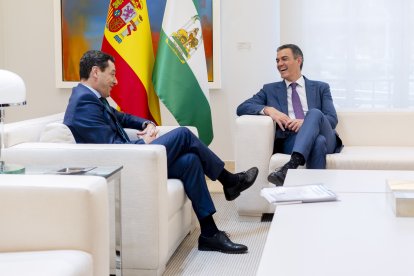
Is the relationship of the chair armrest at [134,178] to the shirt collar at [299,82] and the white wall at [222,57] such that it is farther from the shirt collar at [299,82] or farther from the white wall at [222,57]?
the white wall at [222,57]

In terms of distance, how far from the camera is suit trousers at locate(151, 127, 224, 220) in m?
3.96

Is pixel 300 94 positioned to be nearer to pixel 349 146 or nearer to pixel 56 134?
pixel 349 146

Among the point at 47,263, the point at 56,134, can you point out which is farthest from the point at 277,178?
the point at 47,263

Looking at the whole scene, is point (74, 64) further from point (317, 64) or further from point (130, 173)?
point (130, 173)

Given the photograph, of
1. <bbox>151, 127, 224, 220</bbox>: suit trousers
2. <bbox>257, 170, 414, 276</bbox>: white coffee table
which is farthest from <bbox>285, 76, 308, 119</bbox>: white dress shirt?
<bbox>257, 170, 414, 276</bbox>: white coffee table

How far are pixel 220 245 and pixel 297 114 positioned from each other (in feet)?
4.88

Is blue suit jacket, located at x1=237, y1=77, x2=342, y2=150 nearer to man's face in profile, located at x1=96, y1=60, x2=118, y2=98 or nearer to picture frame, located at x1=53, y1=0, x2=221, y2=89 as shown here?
man's face in profile, located at x1=96, y1=60, x2=118, y2=98

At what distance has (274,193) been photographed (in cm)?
290

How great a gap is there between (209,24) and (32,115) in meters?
1.90

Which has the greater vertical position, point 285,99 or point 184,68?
point 184,68

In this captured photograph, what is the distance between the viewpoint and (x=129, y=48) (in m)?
5.38

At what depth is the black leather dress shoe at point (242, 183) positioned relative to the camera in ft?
14.3

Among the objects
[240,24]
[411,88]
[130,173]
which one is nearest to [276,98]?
[240,24]

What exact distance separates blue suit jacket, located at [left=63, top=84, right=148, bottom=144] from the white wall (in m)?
2.24
